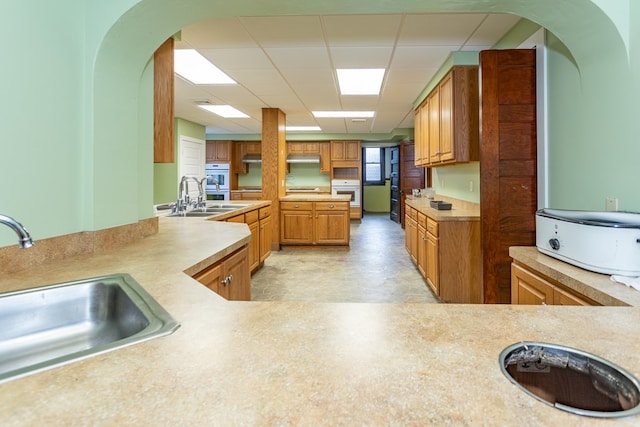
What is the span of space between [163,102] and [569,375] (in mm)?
2405

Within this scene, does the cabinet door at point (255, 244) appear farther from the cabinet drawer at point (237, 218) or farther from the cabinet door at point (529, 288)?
the cabinet door at point (529, 288)

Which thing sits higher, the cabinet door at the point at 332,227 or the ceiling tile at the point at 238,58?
the ceiling tile at the point at 238,58

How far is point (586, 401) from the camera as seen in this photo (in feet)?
2.19

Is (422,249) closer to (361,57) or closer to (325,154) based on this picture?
(361,57)

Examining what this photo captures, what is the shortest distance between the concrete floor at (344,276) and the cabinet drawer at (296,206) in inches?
27.5

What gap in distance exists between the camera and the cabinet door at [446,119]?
356 cm

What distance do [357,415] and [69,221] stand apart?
1.55m

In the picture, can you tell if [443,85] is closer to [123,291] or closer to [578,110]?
[578,110]

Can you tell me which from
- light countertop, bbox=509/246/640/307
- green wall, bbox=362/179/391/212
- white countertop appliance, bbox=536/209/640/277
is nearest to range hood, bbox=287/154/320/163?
green wall, bbox=362/179/391/212

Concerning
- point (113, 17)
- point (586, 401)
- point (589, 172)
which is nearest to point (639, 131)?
point (589, 172)

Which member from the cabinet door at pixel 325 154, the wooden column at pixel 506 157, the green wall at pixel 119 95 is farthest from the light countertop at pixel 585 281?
the cabinet door at pixel 325 154

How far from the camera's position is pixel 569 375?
694mm

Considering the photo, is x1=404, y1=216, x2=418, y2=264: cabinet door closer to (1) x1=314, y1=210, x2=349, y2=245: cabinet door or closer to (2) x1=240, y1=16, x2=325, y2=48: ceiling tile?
(1) x1=314, y1=210, x2=349, y2=245: cabinet door

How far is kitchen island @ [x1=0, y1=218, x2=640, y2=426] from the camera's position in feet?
1.68
